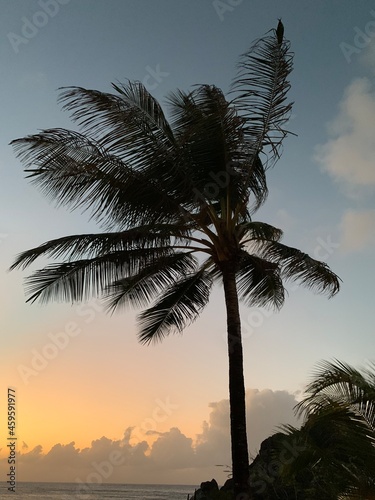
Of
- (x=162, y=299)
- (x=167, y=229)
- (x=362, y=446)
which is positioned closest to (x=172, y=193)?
(x=167, y=229)

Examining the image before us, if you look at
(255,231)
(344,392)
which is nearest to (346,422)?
(344,392)

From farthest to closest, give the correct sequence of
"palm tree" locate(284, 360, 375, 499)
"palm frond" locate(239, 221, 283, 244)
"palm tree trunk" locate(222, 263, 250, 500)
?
"palm frond" locate(239, 221, 283, 244)
"palm tree trunk" locate(222, 263, 250, 500)
"palm tree" locate(284, 360, 375, 499)

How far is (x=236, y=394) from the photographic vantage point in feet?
33.7

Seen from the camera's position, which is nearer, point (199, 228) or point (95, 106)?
point (95, 106)

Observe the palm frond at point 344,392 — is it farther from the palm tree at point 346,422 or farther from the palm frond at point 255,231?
the palm frond at point 255,231

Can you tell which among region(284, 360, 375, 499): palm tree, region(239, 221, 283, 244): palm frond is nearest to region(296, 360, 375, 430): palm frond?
region(284, 360, 375, 499): palm tree

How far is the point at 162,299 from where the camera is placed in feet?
46.9

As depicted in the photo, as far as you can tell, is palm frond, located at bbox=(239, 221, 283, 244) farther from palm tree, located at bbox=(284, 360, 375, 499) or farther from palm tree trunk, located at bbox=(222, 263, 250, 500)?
palm tree, located at bbox=(284, 360, 375, 499)

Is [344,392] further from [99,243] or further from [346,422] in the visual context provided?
[99,243]

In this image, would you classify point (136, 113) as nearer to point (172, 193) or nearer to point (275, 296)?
point (172, 193)

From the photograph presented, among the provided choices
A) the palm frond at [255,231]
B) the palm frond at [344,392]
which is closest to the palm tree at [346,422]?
the palm frond at [344,392]

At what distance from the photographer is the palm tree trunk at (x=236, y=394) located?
9.77m

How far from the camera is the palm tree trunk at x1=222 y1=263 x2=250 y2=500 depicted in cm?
977

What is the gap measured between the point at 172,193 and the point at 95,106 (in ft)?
7.19
